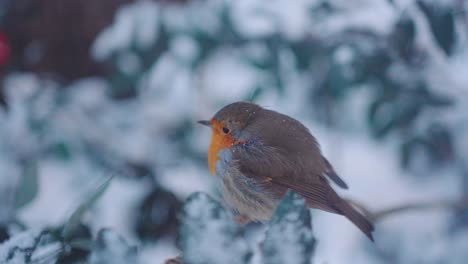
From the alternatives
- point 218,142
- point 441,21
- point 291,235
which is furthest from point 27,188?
point 441,21

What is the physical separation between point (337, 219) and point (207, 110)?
1.50 ft

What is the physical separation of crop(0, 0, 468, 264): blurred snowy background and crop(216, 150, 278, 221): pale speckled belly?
0.28 metres

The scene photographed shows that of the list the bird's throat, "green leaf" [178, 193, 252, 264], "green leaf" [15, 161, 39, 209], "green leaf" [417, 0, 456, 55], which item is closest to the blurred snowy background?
"green leaf" [417, 0, 456, 55]

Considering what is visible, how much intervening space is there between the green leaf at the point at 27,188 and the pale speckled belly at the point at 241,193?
266mm

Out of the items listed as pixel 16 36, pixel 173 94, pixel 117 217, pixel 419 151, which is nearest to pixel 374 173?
pixel 419 151

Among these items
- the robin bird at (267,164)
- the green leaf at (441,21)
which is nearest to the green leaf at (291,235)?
the robin bird at (267,164)

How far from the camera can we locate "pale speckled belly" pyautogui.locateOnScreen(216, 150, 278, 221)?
773 mm

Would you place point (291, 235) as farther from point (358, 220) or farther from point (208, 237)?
point (358, 220)

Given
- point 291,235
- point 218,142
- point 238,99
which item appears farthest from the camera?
point 238,99

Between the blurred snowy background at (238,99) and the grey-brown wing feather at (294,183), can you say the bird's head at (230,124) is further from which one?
the blurred snowy background at (238,99)

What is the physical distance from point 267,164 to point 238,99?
2.18 ft

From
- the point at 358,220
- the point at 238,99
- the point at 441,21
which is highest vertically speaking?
the point at 238,99

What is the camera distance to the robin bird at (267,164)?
0.72m

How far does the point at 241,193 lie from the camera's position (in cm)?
81
